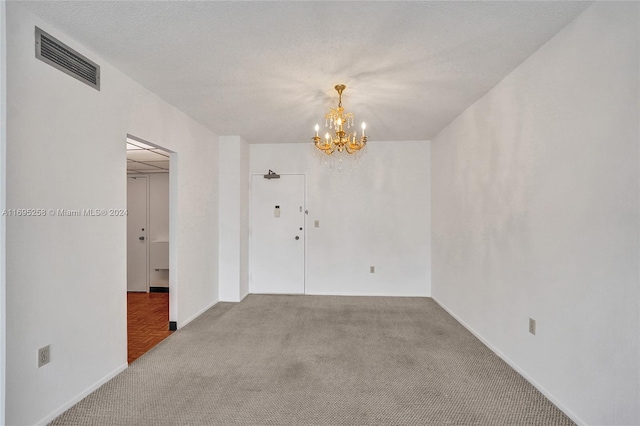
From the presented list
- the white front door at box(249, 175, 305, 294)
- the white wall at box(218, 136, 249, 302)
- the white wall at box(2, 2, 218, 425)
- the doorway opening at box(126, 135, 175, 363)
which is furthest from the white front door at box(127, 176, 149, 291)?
the white wall at box(2, 2, 218, 425)

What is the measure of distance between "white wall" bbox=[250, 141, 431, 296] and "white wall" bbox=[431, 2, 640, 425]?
1.74 metres

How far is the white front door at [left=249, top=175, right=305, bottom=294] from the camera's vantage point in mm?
5039

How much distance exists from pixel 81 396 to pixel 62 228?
3.89 ft

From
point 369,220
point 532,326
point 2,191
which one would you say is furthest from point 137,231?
point 532,326

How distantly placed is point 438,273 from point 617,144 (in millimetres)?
3197

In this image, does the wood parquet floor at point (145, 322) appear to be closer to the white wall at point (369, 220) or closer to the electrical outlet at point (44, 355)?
the electrical outlet at point (44, 355)

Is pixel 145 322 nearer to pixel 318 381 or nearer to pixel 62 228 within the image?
pixel 62 228

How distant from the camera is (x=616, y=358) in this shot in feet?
5.30

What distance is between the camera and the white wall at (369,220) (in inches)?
193

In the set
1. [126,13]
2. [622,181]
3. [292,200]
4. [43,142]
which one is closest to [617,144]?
[622,181]

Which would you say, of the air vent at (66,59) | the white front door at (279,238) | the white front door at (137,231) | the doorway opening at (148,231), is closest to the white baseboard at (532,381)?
the white front door at (279,238)

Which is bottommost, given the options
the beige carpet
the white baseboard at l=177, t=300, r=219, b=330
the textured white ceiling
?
the beige carpet

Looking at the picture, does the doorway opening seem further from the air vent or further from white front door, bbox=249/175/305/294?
the air vent

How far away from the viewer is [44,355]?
1879 mm
